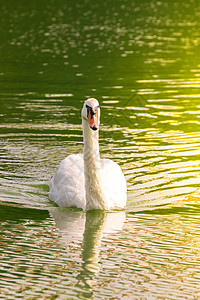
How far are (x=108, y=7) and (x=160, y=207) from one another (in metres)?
45.7

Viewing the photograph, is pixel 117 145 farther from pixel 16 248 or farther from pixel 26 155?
pixel 16 248

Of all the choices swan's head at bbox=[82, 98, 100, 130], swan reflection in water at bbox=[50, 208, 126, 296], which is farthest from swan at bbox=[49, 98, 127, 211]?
swan reflection in water at bbox=[50, 208, 126, 296]

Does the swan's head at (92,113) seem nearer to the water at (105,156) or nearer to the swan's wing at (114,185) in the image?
the swan's wing at (114,185)

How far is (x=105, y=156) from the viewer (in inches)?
625

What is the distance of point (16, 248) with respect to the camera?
10.6 meters

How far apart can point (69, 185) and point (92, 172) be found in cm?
71

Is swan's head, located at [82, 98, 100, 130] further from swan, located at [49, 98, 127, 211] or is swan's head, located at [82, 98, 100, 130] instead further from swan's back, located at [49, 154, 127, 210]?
swan's back, located at [49, 154, 127, 210]

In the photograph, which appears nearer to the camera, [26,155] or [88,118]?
[88,118]

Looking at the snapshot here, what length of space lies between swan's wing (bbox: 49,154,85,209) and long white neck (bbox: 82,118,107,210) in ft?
1.10

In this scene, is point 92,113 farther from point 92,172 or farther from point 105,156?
point 105,156

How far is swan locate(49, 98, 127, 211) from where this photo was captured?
1226cm

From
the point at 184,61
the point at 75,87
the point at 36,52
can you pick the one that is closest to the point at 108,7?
the point at 36,52

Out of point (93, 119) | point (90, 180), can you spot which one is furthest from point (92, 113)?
point (90, 180)

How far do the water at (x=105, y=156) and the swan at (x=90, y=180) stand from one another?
22cm
